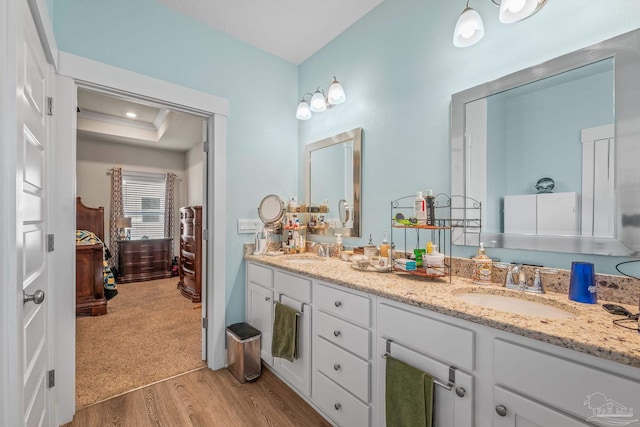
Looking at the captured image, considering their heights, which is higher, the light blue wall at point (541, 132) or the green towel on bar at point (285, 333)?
the light blue wall at point (541, 132)

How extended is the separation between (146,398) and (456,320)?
6.81 ft

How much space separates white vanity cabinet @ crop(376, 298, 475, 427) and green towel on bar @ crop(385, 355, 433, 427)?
3 cm

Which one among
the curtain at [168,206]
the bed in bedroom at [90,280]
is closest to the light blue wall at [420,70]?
the bed in bedroom at [90,280]

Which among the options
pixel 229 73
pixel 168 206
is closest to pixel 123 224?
pixel 168 206

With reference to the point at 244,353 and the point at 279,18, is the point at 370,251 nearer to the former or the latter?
the point at 244,353

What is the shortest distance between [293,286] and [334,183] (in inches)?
40.4

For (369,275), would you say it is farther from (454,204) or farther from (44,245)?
(44,245)

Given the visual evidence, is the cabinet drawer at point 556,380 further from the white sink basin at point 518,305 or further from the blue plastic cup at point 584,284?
the blue plastic cup at point 584,284

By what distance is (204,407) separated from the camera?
1.81 metres

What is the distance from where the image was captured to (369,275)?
65.3 inches

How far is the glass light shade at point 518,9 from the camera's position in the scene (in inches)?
47.3

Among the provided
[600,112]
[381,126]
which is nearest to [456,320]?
[600,112]

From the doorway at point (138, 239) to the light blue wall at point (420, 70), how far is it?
1.39 meters

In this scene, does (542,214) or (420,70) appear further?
(420,70)
